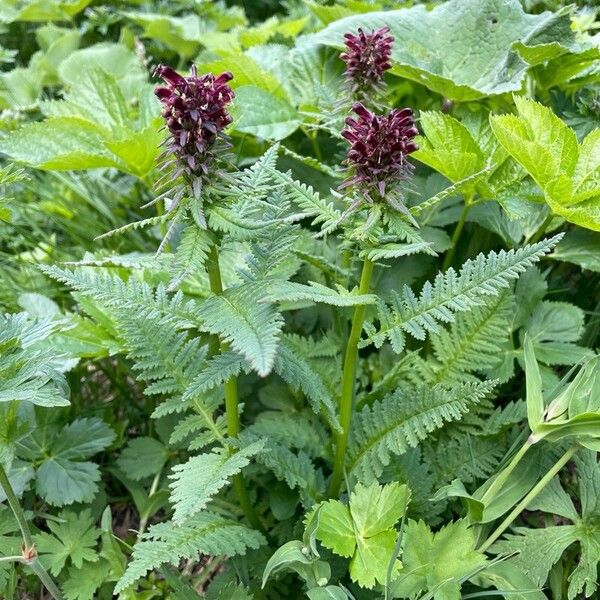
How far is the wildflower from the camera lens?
3.61ft

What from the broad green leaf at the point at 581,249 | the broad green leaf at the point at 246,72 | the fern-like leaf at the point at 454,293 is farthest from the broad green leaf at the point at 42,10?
the fern-like leaf at the point at 454,293

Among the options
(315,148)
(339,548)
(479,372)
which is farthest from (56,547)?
(315,148)

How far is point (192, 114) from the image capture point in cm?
102

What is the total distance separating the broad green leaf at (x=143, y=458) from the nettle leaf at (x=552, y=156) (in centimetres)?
113

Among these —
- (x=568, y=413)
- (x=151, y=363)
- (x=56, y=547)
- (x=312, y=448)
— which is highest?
(x=151, y=363)

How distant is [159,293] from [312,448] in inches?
20.9

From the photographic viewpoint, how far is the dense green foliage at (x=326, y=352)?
1.15m

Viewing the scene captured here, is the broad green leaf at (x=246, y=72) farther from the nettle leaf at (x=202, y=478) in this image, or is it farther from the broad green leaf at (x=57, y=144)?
the nettle leaf at (x=202, y=478)

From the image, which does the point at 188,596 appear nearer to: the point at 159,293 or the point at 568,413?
the point at 159,293

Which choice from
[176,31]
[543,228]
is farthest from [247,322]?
[176,31]

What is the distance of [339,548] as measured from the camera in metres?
1.18

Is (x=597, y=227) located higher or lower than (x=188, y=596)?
higher

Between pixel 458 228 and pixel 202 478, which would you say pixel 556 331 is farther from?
pixel 202 478

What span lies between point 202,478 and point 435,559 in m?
0.48
